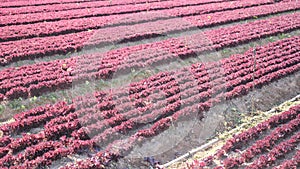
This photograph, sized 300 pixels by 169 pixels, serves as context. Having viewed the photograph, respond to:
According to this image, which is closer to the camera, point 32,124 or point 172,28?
point 32,124

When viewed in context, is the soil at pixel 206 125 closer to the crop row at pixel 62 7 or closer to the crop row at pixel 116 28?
the crop row at pixel 116 28

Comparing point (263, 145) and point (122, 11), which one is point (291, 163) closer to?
point (263, 145)

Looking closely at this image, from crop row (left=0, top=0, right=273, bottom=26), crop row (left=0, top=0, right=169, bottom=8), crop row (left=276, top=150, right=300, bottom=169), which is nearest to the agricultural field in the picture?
crop row (left=276, top=150, right=300, bottom=169)

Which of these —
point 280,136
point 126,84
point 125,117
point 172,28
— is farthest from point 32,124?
point 172,28

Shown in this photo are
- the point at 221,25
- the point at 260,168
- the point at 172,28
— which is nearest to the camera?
the point at 260,168

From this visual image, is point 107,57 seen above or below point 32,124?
above

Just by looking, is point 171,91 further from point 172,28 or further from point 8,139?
point 172,28
